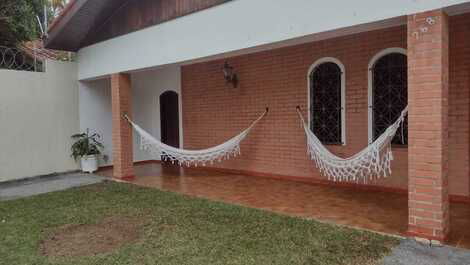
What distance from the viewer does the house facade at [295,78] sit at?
2994 millimetres

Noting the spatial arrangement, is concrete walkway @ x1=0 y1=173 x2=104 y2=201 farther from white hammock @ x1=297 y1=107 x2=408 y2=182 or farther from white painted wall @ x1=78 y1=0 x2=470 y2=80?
white hammock @ x1=297 y1=107 x2=408 y2=182

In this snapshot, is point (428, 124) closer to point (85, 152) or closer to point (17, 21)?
point (85, 152)

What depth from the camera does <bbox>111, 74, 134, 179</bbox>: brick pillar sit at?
21.6ft

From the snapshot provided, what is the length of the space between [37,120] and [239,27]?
16.6 feet

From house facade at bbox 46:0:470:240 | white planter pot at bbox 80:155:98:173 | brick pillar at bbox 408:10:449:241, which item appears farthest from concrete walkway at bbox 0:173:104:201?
brick pillar at bbox 408:10:449:241

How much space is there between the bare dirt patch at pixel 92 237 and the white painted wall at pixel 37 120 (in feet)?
12.7

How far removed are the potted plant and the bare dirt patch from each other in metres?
3.80

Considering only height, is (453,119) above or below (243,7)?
below

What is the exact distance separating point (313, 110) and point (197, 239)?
3397mm

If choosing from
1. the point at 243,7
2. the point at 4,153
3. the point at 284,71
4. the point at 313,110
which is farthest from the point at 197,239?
the point at 4,153

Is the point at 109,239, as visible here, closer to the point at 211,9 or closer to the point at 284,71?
the point at 211,9

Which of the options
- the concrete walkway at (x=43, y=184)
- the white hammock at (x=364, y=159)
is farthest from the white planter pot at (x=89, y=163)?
the white hammock at (x=364, y=159)

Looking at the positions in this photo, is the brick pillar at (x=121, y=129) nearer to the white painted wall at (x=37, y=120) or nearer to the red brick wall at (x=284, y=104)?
the white painted wall at (x=37, y=120)

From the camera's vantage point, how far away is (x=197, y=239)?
10.9 ft
